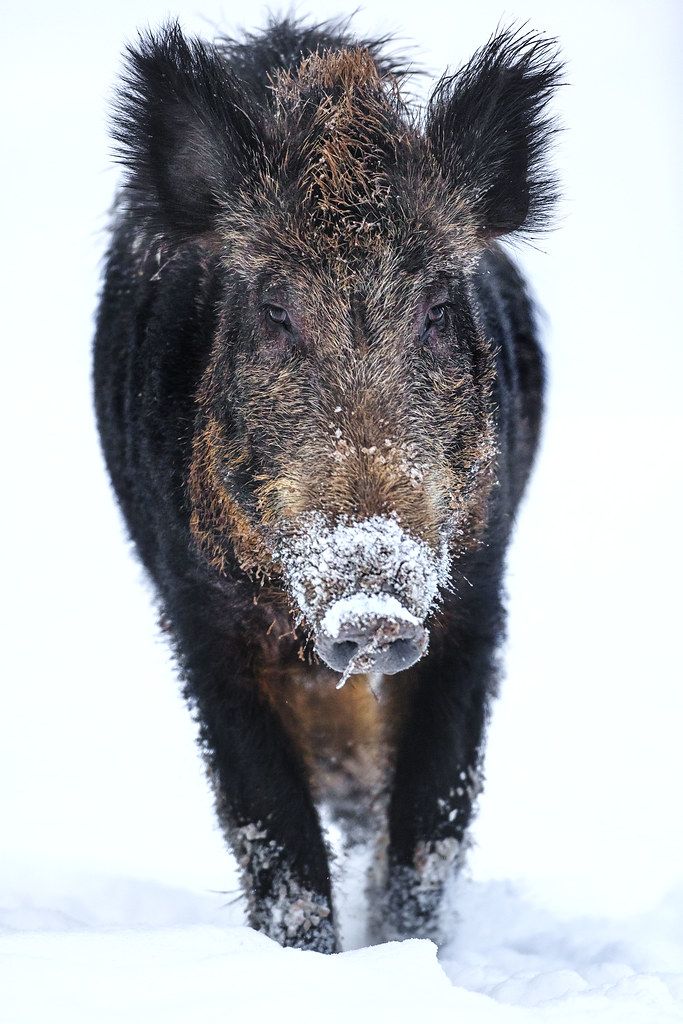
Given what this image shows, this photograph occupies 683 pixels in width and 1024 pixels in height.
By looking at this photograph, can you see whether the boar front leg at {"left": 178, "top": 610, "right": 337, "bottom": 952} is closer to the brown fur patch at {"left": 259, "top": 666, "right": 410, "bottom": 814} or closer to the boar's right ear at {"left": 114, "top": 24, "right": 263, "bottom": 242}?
the brown fur patch at {"left": 259, "top": 666, "right": 410, "bottom": 814}

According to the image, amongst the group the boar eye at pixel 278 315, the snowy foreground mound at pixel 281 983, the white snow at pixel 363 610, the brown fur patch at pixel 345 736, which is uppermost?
the boar eye at pixel 278 315

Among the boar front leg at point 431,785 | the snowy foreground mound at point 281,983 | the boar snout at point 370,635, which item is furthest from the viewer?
the boar front leg at point 431,785

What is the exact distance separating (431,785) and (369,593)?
1.38 meters

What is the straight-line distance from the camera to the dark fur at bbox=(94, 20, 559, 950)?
2998 mm

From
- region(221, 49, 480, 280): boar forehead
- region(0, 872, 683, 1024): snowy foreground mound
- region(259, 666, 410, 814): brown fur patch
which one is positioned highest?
region(221, 49, 480, 280): boar forehead

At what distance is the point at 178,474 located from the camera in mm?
3627

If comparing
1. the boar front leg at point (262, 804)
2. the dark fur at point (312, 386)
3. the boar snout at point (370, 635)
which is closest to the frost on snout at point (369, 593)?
the boar snout at point (370, 635)

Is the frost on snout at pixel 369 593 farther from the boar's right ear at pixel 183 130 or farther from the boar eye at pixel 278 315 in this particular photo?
the boar's right ear at pixel 183 130

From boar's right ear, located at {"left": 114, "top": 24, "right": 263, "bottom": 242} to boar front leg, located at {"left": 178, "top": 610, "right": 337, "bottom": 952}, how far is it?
1.40 meters

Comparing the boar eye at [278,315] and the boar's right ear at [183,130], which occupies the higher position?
the boar's right ear at [183,130]

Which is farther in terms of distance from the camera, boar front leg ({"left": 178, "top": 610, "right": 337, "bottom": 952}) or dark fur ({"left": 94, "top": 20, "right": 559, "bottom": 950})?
boar front leg ({"left": 178, "top": 610, "right": 337, "bottom": 952})

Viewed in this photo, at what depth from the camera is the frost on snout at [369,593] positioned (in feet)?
7.86

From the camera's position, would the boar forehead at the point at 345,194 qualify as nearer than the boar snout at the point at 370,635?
No

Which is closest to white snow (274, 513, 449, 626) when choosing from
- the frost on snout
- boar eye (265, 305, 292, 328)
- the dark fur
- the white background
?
the frost on snout
